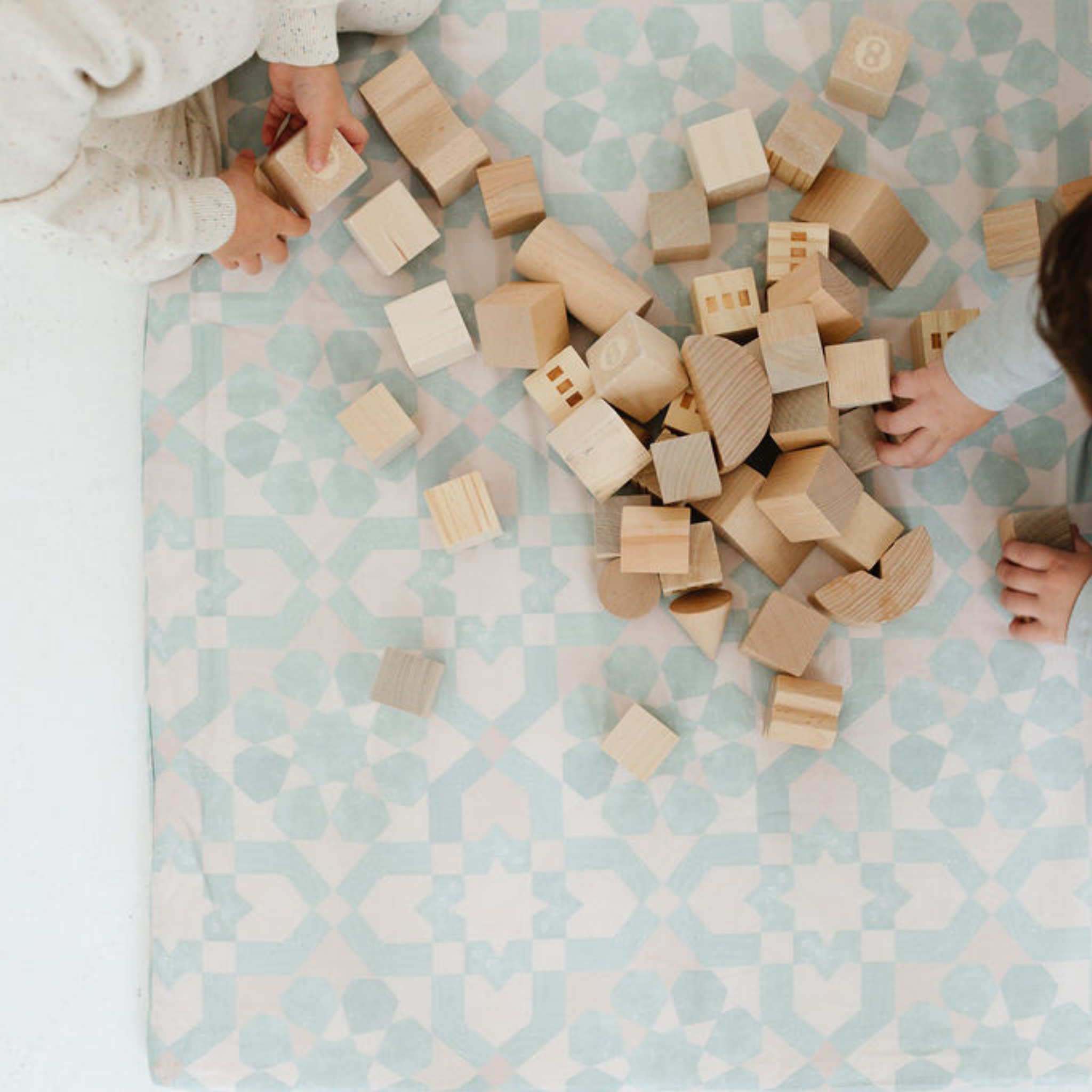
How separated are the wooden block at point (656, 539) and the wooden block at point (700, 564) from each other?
1 cm

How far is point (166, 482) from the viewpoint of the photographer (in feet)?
2.73

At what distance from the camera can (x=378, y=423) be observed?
79cm

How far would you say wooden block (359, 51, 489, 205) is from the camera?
80 cm

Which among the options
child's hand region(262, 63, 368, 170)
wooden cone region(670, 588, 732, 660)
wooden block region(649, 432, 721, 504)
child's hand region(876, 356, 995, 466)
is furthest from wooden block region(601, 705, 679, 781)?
child's hand region(262, 63, 368, 170)

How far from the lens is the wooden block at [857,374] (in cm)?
77

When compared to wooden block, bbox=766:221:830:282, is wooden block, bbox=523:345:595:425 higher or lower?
lower

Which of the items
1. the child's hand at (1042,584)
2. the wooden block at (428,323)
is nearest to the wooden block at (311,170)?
the wooden block at (428,323)

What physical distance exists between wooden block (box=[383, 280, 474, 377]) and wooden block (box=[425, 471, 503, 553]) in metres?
0.11

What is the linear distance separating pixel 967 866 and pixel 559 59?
75cm

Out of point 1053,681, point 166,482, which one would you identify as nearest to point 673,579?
point 1053,681

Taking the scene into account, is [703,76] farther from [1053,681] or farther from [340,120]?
[1053,681]

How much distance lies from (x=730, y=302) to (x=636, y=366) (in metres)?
0.11

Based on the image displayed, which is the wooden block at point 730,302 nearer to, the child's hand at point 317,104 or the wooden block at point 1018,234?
the wooden block at point 1018,234

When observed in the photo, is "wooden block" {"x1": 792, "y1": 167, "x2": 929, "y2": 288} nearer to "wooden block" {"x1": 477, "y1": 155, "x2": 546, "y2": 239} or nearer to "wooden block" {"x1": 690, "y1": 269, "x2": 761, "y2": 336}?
"wooden block" {"x1": 690, "y1": 269, "x2": 761, "y2": 336}
